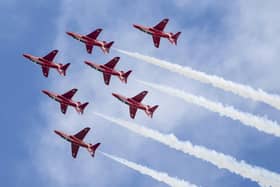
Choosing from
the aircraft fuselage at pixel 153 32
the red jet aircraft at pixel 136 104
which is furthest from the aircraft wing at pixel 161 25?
the red jet aircraft at pixel 136 104


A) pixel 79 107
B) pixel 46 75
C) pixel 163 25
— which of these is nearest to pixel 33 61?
pixel 46 75

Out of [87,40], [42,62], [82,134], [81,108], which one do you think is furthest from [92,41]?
[82,134]

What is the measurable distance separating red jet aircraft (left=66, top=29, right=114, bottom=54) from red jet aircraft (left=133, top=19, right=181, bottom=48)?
7.38 m

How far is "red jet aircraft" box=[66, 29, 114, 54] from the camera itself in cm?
16025

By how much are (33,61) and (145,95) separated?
2381 centimetres

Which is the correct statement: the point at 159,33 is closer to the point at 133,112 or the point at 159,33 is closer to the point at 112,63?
the point at 112,63

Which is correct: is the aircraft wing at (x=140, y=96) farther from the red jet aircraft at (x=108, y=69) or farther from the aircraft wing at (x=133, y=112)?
the red jet aircraft at (x=108, y=69)

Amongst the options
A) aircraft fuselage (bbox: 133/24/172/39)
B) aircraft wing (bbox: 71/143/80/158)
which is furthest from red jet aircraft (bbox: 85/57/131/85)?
aircraft wing (bbox: 71/143/80/158)

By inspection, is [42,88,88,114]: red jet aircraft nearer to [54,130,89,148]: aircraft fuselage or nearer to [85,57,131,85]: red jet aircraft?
[54,130,89,148]: aircraft fuselage

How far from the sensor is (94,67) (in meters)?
163

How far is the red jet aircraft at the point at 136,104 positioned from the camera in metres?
154

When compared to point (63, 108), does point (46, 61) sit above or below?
above

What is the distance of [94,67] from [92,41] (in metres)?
5.06

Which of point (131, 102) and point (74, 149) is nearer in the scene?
point (131, 102)
